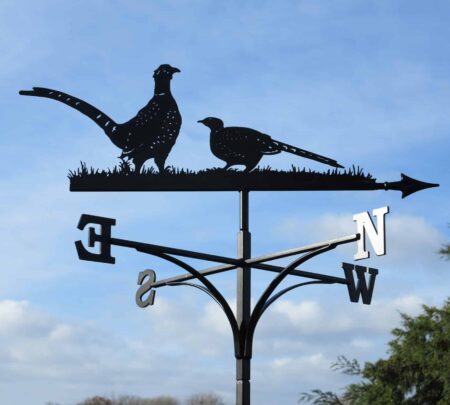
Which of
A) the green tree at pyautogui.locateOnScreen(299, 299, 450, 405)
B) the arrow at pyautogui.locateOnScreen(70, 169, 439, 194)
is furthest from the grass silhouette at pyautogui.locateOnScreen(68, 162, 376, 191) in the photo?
the green tree at pyautogui.locateOnScreen(299, 299, 450, 405)

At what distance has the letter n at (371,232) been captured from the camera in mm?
6652

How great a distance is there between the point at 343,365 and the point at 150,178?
12477 millimetres

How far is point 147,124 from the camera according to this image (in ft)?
25.5

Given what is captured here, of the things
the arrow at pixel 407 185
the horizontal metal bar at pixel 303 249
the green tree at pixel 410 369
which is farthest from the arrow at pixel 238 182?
the green tree at pixel 410 369

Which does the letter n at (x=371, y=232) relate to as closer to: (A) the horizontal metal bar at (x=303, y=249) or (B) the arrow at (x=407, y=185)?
(A) the horizontal metal bar at (x=303, y=249)

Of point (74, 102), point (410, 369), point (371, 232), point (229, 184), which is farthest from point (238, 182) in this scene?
point (410, 369)

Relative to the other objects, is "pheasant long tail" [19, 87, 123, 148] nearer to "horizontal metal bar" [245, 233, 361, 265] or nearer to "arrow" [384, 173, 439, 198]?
"horizontal metal bar" [245, 233, 361, 265]

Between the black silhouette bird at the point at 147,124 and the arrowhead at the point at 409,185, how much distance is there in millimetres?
1873

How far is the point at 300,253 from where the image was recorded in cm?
700

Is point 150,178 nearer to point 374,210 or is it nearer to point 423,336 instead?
point 374,210

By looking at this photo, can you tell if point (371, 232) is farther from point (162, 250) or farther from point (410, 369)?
point (410, 369)

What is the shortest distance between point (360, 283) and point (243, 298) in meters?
1.00

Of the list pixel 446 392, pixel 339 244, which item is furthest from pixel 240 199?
pixel 446 392

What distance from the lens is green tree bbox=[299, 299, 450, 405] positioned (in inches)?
720
